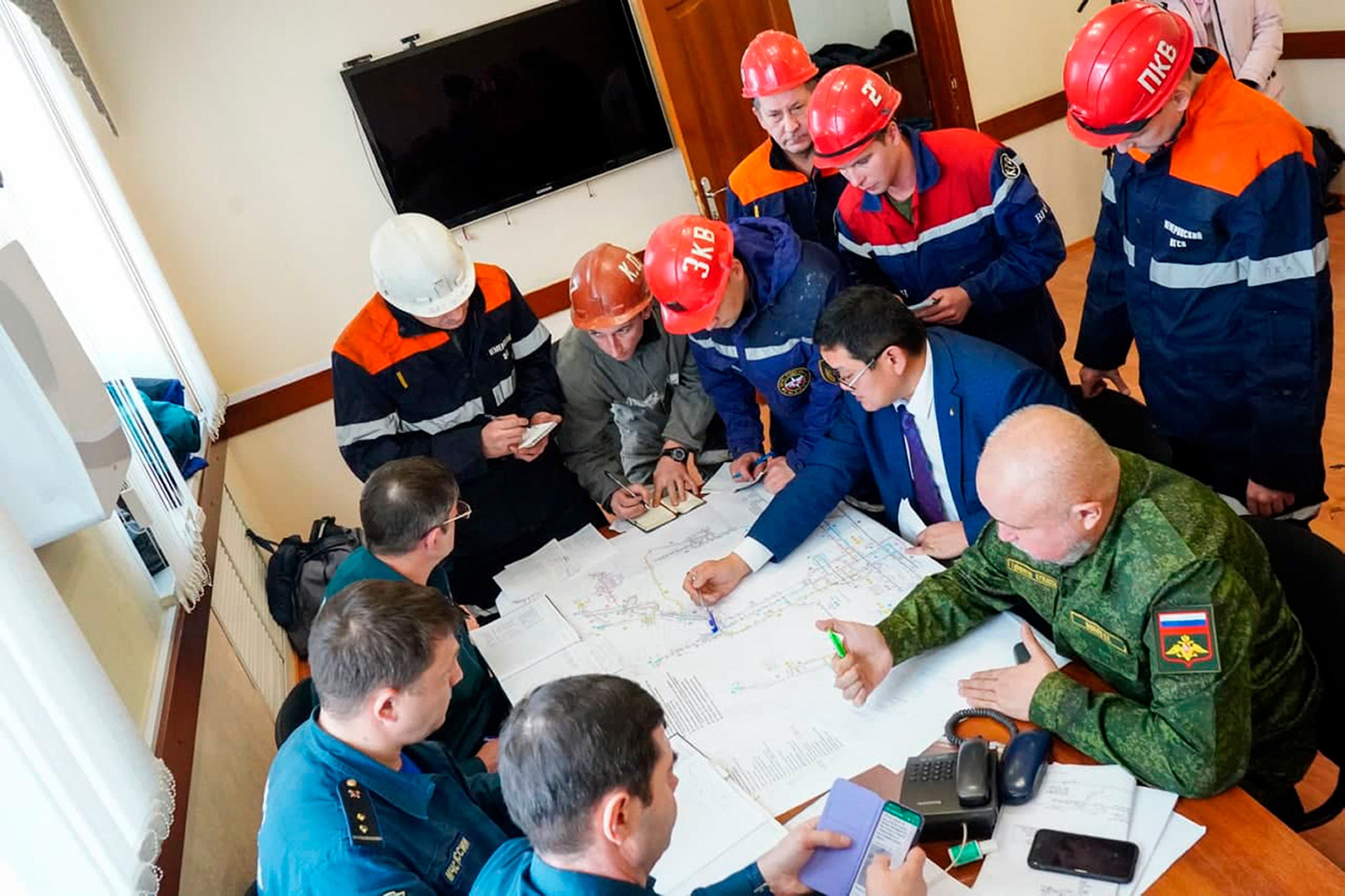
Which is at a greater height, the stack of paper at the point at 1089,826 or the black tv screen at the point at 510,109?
the black tv screen at the point at 510,109

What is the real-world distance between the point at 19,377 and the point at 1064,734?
1.76m

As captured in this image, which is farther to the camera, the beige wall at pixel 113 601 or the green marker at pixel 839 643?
the beige wall at pixel 113 601

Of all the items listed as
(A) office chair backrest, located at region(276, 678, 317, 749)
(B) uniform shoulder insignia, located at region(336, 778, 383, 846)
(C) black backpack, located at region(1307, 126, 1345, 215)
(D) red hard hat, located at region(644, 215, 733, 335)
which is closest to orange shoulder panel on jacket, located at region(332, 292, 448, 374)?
(D) red hard hat, located at region(644, 215, 733, 335)

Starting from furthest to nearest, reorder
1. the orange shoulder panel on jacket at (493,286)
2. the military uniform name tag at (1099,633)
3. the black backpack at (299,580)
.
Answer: the black backpack at (299,580) → the orange shoulder panel on jacket at (493,286) → the military uniform name tag at (1099,633)

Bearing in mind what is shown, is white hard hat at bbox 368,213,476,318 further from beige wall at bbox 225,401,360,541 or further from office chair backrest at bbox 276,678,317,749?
beige wall at bbox 225,401,360,541

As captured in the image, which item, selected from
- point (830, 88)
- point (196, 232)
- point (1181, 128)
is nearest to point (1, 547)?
point (830, 88)

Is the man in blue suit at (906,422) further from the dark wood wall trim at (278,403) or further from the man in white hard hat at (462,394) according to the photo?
the dark wood wall trim at (278,403)

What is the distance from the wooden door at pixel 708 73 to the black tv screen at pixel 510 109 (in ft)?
0.56

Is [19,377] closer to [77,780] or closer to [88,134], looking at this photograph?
[77,780]

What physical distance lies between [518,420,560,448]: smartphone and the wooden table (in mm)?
1610

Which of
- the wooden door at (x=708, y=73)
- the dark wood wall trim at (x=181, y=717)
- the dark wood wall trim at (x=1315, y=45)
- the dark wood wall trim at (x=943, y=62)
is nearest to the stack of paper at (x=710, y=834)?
the dark wood wall trim at (x=181, y=717)

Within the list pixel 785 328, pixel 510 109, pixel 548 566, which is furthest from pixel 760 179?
pixel 510 109

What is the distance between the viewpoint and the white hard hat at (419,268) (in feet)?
8.80

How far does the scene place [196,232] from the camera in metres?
4.30
